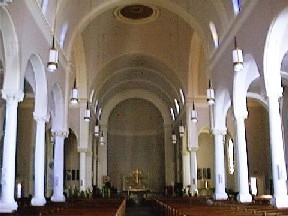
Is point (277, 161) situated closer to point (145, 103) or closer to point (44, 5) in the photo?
point (44, 5)

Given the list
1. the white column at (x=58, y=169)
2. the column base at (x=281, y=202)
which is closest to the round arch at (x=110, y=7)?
the white column at (x=58, y=169)

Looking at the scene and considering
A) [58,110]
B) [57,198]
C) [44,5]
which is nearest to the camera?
[44,5]

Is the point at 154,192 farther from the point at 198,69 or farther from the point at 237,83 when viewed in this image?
the point at 237,83

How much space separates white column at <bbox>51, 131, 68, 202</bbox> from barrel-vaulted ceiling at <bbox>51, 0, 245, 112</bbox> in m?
4.33

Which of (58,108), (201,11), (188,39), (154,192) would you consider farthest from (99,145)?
(201,11)

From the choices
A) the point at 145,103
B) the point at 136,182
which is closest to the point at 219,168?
the point at 136,182

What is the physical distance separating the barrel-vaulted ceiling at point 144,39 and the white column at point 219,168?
4189 millimetres

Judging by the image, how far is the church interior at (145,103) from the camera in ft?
43.8

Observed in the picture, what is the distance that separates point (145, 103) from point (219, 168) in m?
23.9

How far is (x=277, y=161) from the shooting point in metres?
13.3

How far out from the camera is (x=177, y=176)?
124 feet

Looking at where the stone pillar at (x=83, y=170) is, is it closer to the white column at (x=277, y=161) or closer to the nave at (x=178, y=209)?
the nave at (x=178, y=209)

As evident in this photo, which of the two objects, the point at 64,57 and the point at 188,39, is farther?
the point at 188,39

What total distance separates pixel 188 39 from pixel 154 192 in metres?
20.0
